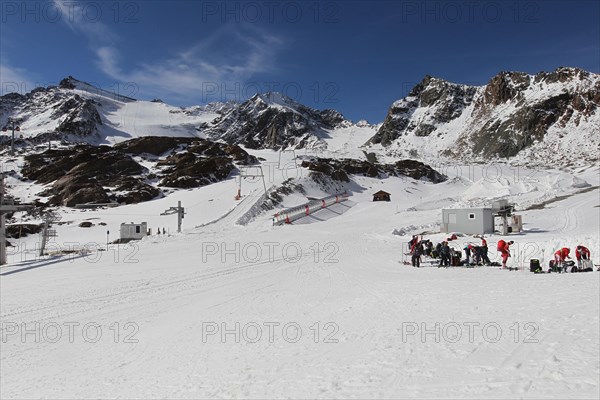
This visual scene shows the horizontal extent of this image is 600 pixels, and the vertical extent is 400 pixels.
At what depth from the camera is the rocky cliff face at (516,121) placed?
134375 millimetres

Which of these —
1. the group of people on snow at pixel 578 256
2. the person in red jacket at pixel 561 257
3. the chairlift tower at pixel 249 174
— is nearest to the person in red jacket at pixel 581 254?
the group of people on snow at pixel 578 256

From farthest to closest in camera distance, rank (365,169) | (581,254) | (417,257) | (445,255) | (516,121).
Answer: (516,121) → (365,169) → (417,257) → (445,255) → (581,254)

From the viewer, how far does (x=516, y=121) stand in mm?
146625

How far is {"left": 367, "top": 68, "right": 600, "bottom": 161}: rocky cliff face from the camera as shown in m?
134

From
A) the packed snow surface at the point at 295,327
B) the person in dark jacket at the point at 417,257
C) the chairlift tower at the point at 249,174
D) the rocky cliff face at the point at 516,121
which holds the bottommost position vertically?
the packed snow surface at the point at 295,327

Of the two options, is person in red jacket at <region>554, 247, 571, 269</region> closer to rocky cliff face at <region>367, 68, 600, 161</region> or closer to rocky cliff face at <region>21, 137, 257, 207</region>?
rocky cliff face at <region>21, 137, 257, 207</region>

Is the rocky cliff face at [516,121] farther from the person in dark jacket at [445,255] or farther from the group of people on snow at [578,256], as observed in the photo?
the person in dark jacket at [445,255]

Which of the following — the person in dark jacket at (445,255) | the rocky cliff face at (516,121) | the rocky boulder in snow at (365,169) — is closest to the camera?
the person in dark jacket at (445,255)

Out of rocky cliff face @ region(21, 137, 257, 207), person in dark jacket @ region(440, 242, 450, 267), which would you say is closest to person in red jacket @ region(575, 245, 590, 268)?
person in dark jacket @ region(440, 242, 450, 267)

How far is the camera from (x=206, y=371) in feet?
23.3

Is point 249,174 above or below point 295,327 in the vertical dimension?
above

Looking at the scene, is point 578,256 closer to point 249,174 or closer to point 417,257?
point 417,257

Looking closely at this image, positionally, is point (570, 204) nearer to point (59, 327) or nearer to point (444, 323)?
point (444, 323)

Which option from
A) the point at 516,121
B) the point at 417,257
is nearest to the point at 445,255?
the point at 417,257
